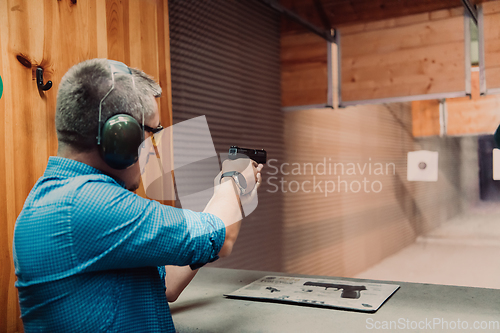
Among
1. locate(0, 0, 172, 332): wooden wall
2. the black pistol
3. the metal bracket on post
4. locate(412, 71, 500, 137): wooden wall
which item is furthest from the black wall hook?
locate(412, 71, 500, 137): wooden wall

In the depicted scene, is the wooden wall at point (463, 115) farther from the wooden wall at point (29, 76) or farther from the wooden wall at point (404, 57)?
the wooden wall at point (29, 76)

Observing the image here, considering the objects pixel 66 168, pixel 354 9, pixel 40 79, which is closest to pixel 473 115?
pixel 354 9

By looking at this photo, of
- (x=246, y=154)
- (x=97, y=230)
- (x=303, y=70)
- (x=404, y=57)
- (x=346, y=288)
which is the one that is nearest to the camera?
(x=97, y=230)

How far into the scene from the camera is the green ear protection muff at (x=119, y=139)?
726 millimetres

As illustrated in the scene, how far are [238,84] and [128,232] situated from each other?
2.40 m

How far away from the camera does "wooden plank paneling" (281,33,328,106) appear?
3043 mm

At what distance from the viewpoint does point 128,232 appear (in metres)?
0.71

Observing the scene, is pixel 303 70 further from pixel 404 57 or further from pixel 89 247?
pixel 89 247

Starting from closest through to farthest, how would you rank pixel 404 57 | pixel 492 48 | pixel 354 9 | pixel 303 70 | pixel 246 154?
pixel 246 154 → pixel 492 48 → pixel 404 57 → pixel 354 9 → pixel 303 70

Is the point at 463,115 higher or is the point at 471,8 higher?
the point at 471,8

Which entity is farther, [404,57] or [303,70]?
[303,70]

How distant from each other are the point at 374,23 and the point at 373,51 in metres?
0.21

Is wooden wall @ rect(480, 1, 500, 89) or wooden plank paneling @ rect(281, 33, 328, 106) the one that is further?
wooden plank paneling @ rect(281, 33, 328, 106)

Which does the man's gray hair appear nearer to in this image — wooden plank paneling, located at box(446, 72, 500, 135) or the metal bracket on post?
the metal bracket on post
